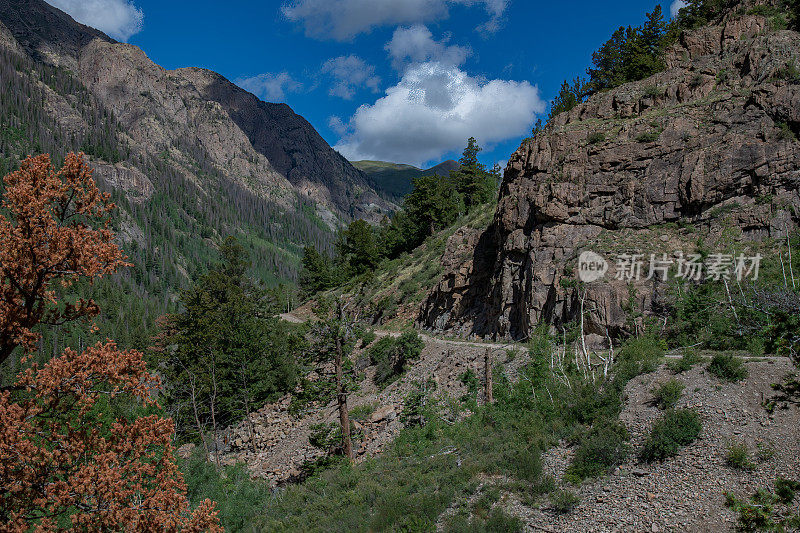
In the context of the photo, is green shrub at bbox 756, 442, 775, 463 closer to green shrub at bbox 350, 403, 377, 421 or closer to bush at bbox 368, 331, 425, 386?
green shrub at bbox 350, 403, 377, 421

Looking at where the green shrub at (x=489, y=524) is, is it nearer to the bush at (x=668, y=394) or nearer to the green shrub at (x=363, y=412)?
the bush at (x=668, y=394)

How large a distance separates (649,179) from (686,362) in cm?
1353

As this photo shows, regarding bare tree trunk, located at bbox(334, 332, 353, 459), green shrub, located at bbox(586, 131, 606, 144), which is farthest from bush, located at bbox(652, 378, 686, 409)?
green shrub, located at bbox(586, 131, 606, 144)

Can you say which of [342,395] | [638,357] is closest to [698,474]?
[638,357]

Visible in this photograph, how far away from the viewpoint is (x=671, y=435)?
12812 millimetres

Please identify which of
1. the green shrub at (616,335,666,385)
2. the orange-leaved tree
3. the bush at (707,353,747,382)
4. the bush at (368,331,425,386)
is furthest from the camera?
the bush at (368,331,425,386)

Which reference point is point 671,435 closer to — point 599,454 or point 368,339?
point 599,454

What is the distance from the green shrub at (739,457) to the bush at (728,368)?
10.9 feet

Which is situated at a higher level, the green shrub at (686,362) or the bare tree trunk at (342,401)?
the green shrub at (686,362)

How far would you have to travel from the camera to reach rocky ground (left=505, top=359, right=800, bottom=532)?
10.6 meters

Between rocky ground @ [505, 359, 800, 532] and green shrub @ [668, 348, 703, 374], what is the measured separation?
99 cm

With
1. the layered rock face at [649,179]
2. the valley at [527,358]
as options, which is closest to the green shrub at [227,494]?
the valley at [527,358]

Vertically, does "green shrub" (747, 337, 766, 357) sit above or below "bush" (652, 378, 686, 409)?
above

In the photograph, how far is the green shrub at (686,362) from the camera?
51.2ft
